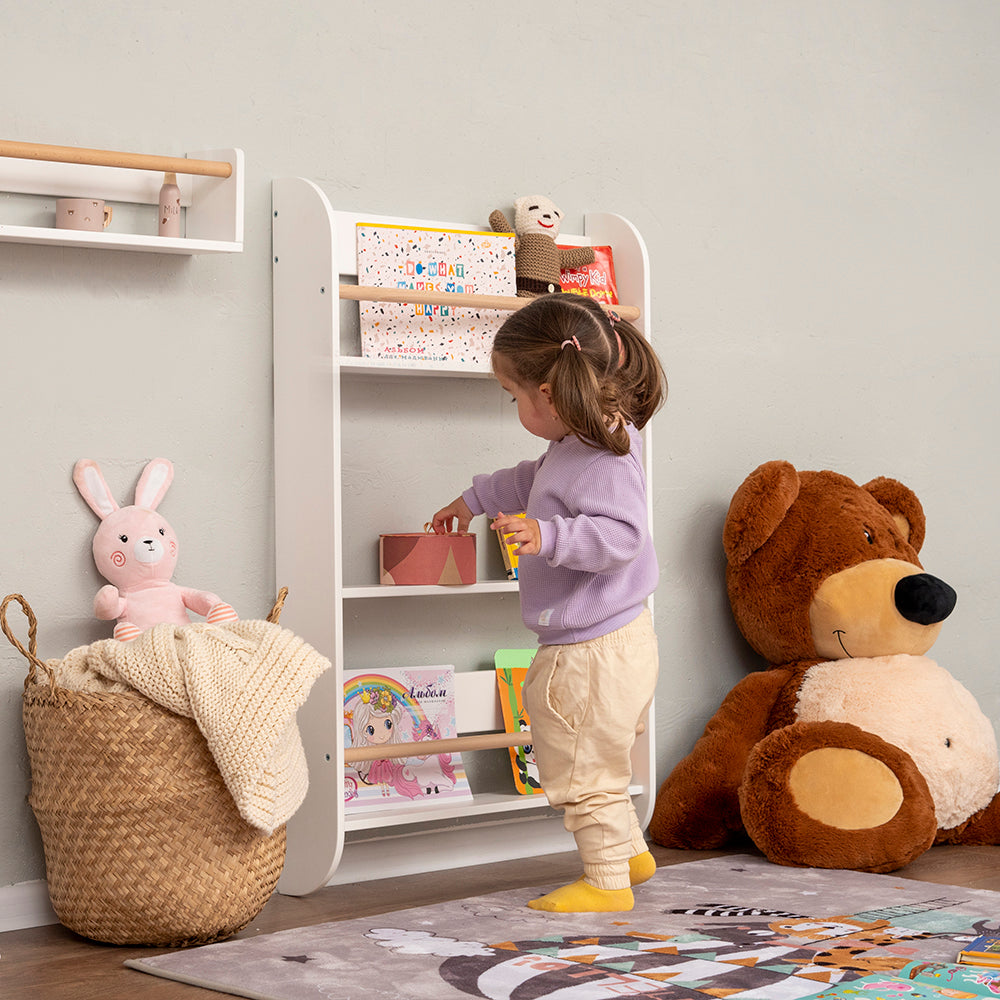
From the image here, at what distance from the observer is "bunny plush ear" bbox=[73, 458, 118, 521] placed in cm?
196

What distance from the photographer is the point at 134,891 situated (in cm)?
170

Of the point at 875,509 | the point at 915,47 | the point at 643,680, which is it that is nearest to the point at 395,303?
the point at 643,680

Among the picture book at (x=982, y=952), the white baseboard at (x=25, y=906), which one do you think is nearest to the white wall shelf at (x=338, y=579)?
the white baseboard at (x=25, y=906)

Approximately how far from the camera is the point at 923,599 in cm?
237

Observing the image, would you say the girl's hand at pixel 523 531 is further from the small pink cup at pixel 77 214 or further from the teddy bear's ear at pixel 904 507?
the teddy bear's ear at pixel 904 507

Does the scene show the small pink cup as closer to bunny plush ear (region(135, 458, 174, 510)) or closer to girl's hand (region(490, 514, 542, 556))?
bunny plush ear (region(135, 458, 174, 510))

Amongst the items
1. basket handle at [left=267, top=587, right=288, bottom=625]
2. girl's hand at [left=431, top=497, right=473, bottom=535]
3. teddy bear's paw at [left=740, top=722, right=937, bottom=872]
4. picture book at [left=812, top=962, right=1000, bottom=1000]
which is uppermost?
girl's hand at [left=431, top=497, right=473, bottom=535]

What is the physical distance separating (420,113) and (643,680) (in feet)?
3.58

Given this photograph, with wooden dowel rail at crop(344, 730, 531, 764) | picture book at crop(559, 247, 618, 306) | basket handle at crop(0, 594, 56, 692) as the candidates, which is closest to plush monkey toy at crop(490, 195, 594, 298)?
picture book at crop(559, 247, 618, 306)

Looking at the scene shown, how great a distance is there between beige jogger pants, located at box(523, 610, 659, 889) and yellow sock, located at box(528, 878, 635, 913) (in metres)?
0.01

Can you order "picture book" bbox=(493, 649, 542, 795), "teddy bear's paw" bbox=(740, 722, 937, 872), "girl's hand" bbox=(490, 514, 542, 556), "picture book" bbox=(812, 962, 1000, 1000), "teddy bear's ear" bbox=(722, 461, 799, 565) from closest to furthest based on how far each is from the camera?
"picture book" bbox=(812, 962, 1000, 1000) → "girl's hand" bbox=(490, 514, 542, 556) → "teddy bear's paw" bbox=(740, 722, 937, 872) → "picture book" bbox=(493, 649, 542, 795) → "teddy bear's ear" bbox=(722, 461, 799, 565)

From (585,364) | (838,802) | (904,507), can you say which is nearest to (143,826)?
(585,364)

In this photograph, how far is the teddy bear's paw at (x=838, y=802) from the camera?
214cm

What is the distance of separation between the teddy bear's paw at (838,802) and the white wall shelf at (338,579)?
216mm
